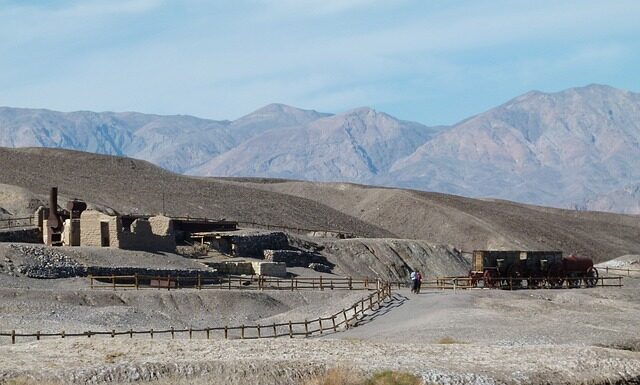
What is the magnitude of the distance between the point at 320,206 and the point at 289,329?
316 feet

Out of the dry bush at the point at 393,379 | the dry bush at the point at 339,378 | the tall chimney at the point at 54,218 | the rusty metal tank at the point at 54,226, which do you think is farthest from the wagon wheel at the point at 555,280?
the dry bush at the point at 339,378

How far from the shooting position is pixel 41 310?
5172cm

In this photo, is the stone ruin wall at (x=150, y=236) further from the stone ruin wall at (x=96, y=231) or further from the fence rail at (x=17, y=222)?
the fence rail at (x=17, y=222)

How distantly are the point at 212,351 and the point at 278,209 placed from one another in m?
98.2

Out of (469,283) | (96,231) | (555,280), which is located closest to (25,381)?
(96,231)

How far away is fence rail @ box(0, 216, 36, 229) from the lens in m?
80.7

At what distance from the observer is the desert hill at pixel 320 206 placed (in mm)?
120000

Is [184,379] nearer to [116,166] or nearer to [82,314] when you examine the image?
[82,314]

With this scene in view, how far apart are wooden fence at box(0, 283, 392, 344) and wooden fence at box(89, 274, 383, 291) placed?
676cm

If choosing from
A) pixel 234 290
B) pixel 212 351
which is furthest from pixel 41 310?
pixel 212 351

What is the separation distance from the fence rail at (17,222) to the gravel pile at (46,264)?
1497 centimetres

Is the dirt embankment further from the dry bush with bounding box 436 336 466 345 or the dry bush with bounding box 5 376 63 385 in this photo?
the dry bush with bounding box 5 376 63 385

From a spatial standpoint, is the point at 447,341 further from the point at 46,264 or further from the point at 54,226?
the point at 54,226

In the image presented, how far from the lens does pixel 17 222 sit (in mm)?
83125
